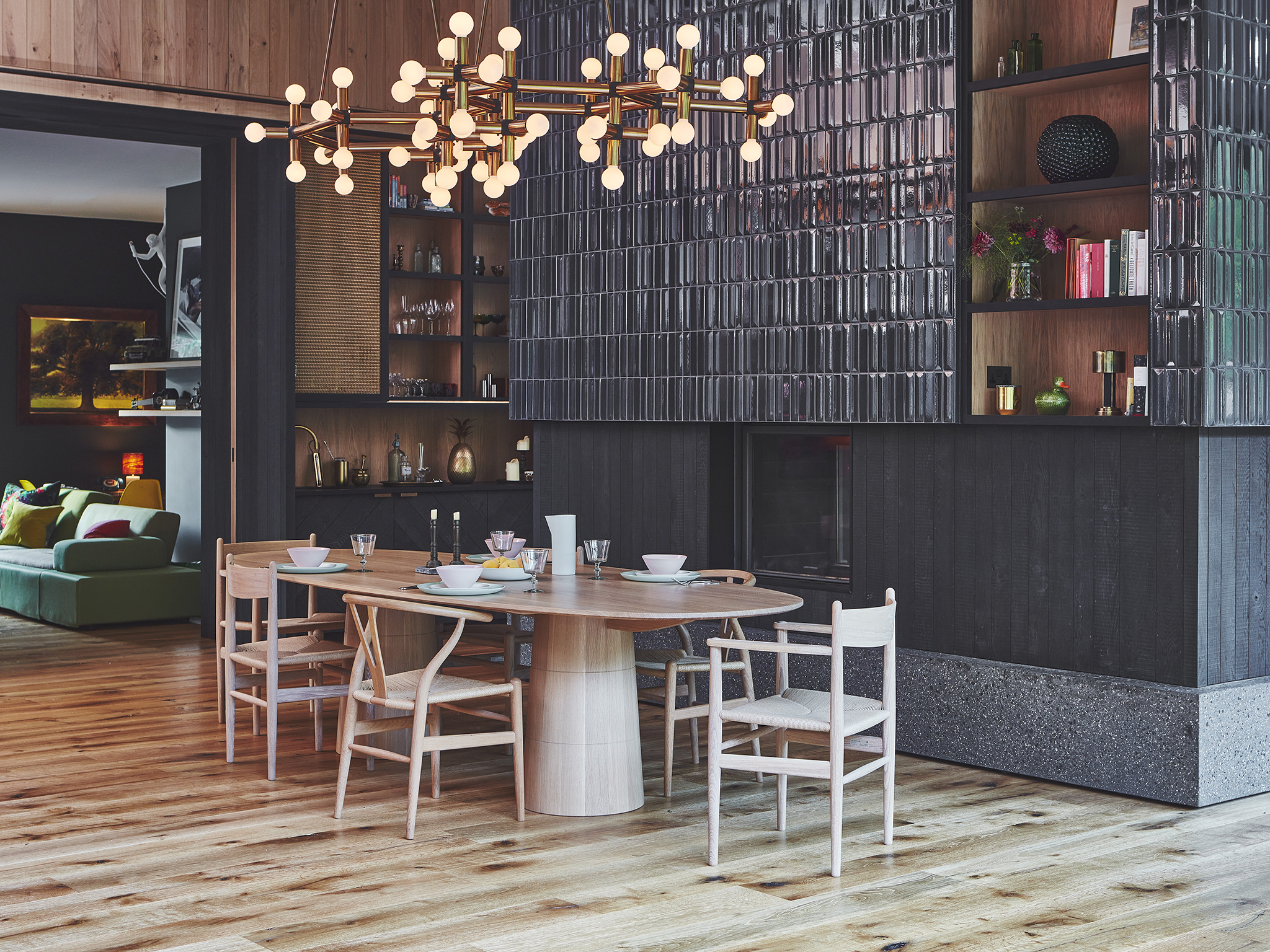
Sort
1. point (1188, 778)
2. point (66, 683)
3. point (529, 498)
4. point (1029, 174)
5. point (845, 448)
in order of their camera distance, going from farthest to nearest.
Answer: point (529, 498), point (66, 683), point (845, 448), point (1029, 174), point (1188, 778)

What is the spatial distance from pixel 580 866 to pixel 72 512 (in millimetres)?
7278

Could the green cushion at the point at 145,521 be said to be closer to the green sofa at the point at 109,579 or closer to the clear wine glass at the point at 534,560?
the green sofa at the point at 109,579

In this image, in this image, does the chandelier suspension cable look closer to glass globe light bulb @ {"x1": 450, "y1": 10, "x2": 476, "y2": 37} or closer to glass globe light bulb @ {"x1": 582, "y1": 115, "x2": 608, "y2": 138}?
glass globe light bulb @ {"x1": 450, "y1": 10, "x2": 476, "y2": 37}

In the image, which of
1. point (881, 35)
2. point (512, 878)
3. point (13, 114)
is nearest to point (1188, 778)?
point (512, 878)

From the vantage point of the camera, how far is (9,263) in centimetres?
1245

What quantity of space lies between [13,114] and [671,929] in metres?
5.59

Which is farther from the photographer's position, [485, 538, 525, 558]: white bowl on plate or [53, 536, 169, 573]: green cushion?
[53, 536, 169, 573]: green cushion

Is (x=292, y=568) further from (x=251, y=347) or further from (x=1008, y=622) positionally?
(x=251, y=347)

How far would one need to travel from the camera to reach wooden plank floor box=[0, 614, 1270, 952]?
3500 millimetres

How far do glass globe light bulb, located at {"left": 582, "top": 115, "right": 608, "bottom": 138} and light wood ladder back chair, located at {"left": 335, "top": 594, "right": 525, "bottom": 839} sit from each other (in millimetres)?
1447

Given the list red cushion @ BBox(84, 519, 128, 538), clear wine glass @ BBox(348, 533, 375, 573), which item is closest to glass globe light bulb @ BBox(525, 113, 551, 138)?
clear wine glass @ BBox(348, 533, 375, 573)

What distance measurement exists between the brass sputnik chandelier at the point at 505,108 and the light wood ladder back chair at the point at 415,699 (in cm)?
139

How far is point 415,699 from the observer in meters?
4.37

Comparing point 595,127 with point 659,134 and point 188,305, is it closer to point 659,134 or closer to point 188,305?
point 659,134
